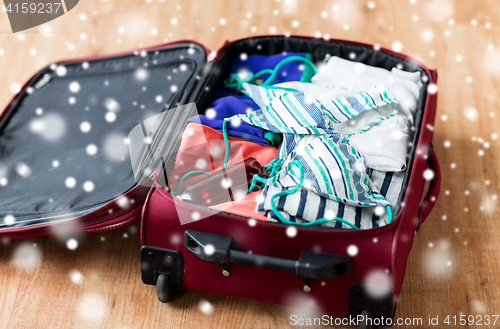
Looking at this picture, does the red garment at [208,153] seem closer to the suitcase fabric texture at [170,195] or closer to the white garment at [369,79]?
the suitcase fabric texture at [170,195]

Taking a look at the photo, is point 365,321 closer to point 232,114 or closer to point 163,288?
point 163,288

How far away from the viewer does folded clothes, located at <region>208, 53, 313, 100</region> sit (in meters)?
1.10

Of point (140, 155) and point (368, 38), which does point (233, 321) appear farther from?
point (368, 38)

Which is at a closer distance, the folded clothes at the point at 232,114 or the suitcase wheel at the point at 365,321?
the suitcase wheel at the point at 365,321

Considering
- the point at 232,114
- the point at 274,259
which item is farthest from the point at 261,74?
the point at 274,259

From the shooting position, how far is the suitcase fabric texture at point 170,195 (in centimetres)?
72

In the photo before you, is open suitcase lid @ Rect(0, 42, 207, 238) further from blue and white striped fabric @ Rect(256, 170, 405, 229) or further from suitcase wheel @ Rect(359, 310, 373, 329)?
suitcase wheel @ Rect(359, 310, 373, 329)

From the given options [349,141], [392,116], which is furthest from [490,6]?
Answer: [349,141]

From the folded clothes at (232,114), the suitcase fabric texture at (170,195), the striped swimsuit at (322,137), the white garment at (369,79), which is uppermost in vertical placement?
the white garment at (369,79)

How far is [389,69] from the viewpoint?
1094mm

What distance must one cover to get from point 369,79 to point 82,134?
64cm

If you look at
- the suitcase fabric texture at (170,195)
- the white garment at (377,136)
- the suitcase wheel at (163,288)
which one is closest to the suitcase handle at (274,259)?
the suitcase fabric texture at (170,195)

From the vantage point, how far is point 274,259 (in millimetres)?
721

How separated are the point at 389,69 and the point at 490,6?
0.80 meters
